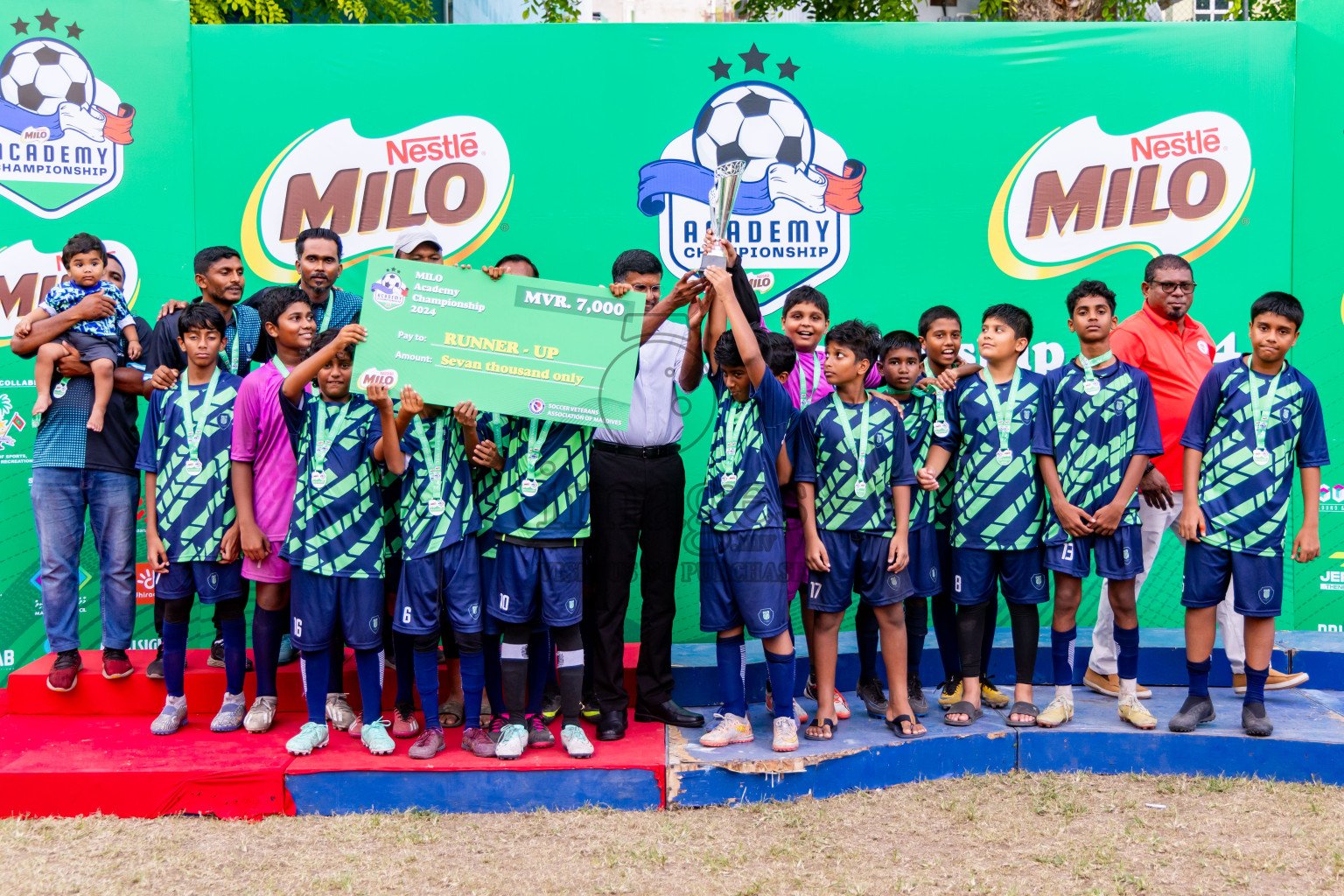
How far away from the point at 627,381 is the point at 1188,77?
12.5ft

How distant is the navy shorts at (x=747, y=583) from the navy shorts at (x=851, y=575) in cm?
15

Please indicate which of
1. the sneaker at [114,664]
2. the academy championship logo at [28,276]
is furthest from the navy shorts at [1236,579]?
the academy championship logo at [28,276]

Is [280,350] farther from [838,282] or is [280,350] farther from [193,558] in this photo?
[838,282]

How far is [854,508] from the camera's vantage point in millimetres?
3904

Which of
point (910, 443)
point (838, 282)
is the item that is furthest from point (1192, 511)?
point (838, 282)

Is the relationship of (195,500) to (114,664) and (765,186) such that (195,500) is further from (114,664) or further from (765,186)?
(765,186)

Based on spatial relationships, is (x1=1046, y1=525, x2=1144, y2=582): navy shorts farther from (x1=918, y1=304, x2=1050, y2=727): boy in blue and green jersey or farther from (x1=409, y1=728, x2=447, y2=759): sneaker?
(x1=409, y1=728, x2=447, y2=759): sneaker

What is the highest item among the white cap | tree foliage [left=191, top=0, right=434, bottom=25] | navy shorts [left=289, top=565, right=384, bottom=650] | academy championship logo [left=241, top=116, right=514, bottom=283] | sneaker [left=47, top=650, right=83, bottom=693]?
tree foliage [left=191, top=0, right=434, bottom=25]

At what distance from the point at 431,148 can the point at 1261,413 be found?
415 cm

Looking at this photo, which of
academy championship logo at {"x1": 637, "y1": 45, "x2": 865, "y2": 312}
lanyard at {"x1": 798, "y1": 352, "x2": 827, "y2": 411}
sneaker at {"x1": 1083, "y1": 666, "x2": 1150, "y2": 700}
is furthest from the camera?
academy championship logo at {"x1": 637, "y1": 45, "x2": 865, "y2": 312}

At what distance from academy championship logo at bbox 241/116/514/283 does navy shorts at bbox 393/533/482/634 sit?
86.9 inches

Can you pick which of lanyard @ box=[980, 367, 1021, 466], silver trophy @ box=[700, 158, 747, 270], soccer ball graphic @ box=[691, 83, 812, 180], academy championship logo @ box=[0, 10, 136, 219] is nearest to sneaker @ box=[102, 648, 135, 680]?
academy championship logo @ box=[0, 10, 136, 219]

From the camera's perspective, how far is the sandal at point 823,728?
3.93 m

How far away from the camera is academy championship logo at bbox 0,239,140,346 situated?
17.0ft
